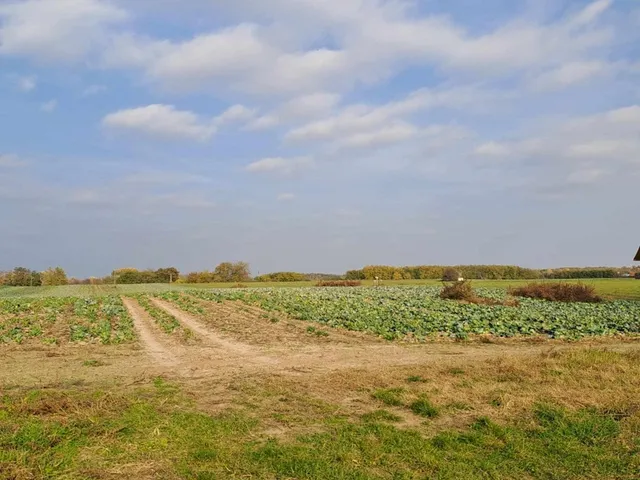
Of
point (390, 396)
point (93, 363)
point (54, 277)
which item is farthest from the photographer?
point (54, 277)

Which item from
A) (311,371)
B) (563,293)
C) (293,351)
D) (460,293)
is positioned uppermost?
(460,293)

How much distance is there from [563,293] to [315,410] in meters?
41.6

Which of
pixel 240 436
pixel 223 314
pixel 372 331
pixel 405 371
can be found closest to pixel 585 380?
pixel 405 371

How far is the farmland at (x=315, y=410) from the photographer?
610cm

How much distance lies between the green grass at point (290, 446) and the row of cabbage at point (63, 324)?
1158 cm

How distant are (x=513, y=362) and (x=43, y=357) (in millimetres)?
13229

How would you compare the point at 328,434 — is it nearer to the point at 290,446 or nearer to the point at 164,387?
the point at 290,446

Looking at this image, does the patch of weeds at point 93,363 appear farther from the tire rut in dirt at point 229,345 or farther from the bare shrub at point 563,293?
the bare shrub at point 563,293

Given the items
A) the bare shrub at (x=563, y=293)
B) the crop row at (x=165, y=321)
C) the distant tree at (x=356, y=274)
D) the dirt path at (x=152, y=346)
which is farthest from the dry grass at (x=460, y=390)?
the distant tree at (x=356, y=274)

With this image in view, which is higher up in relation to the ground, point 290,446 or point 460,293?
point 460,293

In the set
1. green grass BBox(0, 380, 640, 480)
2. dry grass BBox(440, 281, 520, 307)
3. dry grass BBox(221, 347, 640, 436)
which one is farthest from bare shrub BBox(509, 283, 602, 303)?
green grass BBox(0, 380, 640, 480)

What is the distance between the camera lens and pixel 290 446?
6.71 m

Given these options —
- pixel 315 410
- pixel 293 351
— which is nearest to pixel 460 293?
pixel 293 351

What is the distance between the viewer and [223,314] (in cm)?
2875
